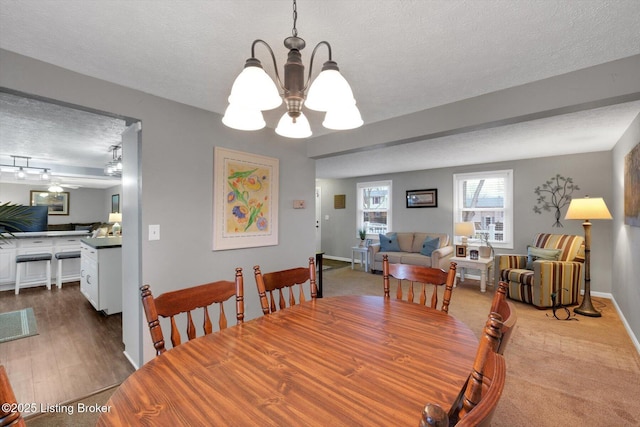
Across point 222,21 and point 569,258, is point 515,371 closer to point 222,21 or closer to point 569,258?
point 569,258

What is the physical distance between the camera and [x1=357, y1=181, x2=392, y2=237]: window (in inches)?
283

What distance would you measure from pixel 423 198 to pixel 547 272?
9.50 feet

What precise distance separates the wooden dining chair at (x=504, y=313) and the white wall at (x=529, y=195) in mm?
4795

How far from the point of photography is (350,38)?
1552 mm

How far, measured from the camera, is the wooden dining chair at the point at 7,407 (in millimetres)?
519

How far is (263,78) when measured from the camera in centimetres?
105

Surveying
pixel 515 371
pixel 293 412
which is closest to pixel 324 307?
pixel 293 412

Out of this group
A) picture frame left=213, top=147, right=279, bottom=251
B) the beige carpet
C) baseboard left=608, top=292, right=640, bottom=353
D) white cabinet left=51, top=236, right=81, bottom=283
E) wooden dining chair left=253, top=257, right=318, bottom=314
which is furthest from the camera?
white cabinet left=51, top=236, right=81, bottom=283

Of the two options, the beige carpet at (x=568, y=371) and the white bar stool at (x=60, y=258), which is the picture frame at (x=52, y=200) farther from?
the beige carpet at (x=568, y=371)

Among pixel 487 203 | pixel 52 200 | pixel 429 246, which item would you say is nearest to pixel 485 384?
pixel 429 246

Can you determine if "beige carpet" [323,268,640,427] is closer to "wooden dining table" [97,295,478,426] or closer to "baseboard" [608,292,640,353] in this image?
"baseboard" [608,292,640,353]

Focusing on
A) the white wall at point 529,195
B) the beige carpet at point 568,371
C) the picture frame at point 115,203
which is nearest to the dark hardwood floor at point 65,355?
the beige carpet at point 568,371

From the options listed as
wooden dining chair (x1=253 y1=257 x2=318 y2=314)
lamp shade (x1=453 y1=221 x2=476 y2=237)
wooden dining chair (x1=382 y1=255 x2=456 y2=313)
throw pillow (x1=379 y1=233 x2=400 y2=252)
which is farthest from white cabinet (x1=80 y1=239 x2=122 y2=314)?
lamp shade (x1=453 y1=221 x2=476 y2=237)

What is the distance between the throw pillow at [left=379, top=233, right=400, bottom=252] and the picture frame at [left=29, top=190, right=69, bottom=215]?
9037 millimetres
